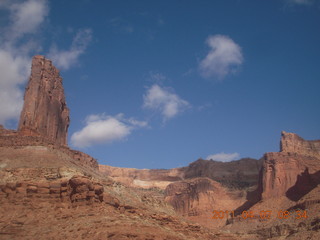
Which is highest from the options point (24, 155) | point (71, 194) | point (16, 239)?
point (24, 155)

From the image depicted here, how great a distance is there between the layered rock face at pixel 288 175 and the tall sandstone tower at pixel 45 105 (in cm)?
4097

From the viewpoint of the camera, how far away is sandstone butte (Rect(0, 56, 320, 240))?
28.9 meters

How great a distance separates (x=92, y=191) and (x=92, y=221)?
3.79 metres

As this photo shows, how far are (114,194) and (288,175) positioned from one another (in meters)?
45.6

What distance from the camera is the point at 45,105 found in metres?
70.0

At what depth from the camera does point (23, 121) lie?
6575 cm

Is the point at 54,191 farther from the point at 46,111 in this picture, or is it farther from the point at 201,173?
the point at 201,173

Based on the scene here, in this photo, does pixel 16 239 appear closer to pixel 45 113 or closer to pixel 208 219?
pixel 45 113

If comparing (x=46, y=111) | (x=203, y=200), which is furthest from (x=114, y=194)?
(x=203, y=200)

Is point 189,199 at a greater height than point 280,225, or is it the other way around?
point 189,199

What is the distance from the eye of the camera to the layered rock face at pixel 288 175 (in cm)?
7706

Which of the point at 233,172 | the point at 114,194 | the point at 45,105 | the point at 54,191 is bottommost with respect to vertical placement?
the point at 54,191

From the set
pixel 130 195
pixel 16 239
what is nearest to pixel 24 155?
pixel 130 195
